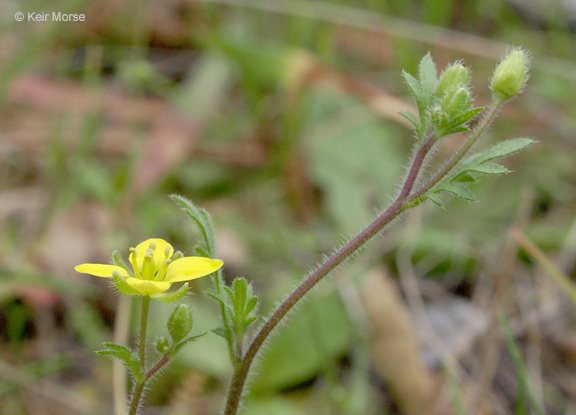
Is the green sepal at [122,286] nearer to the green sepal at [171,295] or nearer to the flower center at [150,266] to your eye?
the green sepal at [171,295]

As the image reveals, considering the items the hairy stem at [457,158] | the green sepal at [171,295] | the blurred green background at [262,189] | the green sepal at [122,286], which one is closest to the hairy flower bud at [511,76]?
the hairy stem at [457,158]

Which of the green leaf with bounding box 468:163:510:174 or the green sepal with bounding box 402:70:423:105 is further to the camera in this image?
the green sepal with bounding box 402:70:423:105

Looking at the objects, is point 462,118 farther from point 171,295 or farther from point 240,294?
point 171,295

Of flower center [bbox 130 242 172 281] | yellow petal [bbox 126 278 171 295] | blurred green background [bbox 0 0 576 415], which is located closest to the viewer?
yellow petal [bbox 126 278 171 295]

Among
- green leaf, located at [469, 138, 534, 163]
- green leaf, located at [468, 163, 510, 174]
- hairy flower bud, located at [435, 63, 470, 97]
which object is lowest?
green leaf, located at [468, 163, 510, 174]

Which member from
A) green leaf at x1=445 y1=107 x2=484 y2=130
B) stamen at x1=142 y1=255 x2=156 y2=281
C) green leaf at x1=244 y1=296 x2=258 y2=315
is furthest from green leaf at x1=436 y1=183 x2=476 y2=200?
stamen at x1=142 y1=255 x2=156 y2=281

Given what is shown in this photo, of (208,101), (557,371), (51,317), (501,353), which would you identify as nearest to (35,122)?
(208,101)

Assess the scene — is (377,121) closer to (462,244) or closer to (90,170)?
(462,244)

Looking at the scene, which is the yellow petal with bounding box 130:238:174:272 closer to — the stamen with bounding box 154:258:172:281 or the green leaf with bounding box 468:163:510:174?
the stamen with bounding box 154:258:172:281
